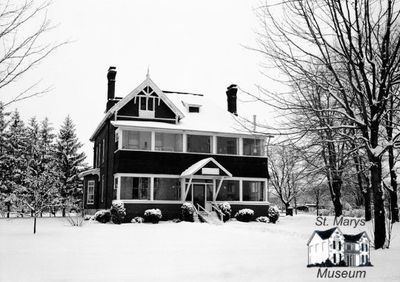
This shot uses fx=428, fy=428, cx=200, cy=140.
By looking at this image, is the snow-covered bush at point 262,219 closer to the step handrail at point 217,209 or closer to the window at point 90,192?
the step handrail at point 217,209

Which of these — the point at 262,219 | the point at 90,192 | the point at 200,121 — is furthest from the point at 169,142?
the point at 90,192

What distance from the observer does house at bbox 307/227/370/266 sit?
8.93 metres

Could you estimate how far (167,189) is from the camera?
93.5 feet

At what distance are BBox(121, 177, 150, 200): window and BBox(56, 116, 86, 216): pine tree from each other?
56.6 feet

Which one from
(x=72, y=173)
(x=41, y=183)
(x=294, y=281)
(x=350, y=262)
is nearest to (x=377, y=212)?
(x=350, y=262)

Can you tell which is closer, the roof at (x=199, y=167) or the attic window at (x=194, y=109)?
the roof at (x=199, y=167)

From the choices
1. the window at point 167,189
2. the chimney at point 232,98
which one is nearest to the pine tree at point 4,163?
the window at point 167,189

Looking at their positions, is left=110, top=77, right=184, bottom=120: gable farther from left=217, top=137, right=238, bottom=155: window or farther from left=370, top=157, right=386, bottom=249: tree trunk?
left=370, top=157, right=386, bottom=249: tree trunk

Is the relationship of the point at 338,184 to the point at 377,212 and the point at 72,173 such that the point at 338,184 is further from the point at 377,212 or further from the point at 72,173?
the point at 72,173

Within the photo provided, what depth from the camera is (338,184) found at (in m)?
27.3

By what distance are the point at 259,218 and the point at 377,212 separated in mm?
17508

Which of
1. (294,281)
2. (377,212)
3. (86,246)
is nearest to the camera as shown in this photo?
(294,281)

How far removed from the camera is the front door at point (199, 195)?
93.9 ft

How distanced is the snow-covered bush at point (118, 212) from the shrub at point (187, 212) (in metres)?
3.63
